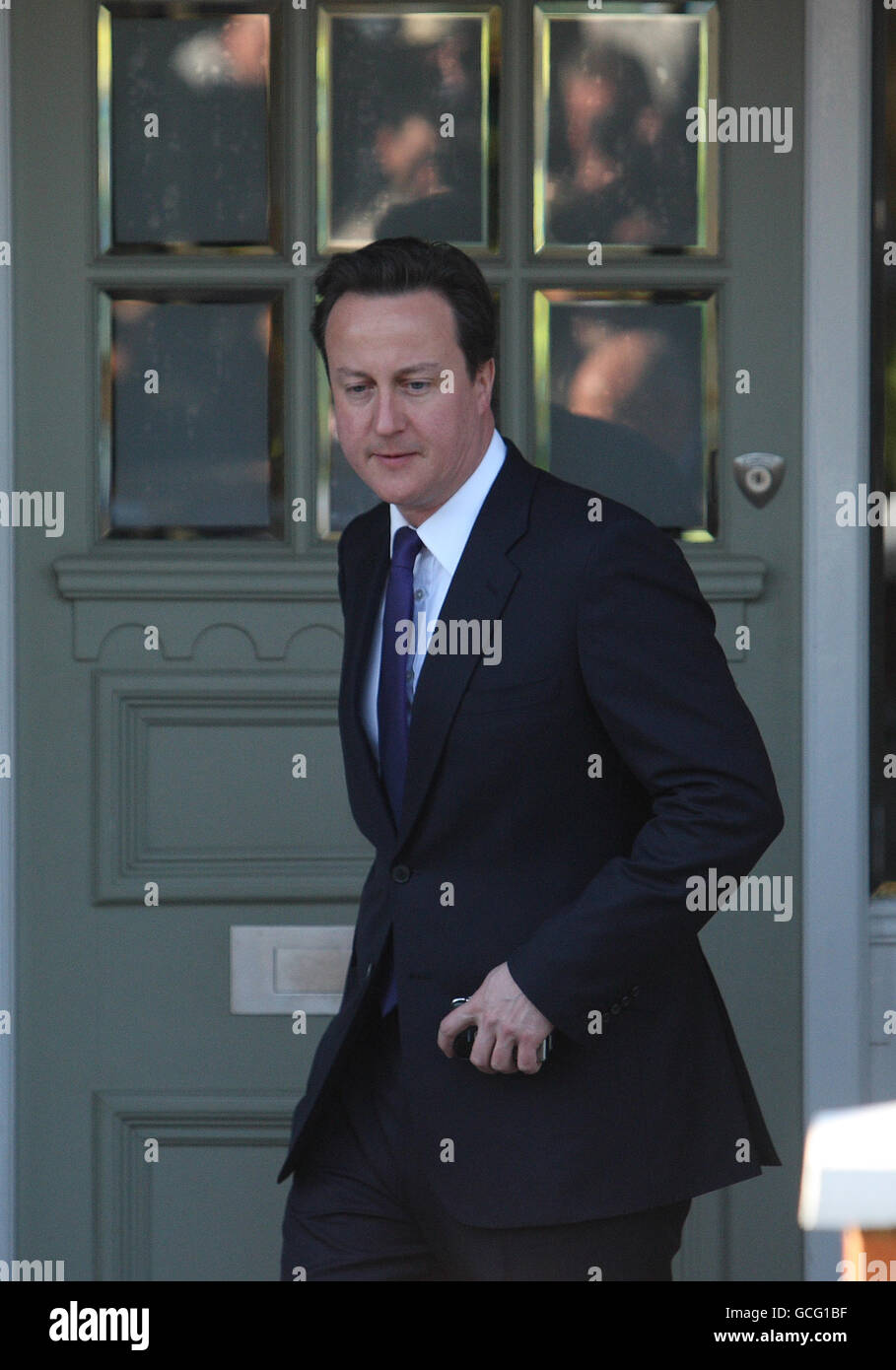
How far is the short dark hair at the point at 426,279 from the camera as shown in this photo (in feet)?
7.97

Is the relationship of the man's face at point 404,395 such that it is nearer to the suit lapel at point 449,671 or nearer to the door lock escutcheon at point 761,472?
the suit lapel at point 449,671

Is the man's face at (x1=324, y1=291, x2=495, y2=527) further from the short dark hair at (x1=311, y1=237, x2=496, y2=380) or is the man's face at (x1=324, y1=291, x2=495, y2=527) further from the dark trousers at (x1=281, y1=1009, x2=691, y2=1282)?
the dark trousers at (x1=281, y1=1009, x2=691, y2=1282)

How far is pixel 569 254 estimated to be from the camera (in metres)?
3.43

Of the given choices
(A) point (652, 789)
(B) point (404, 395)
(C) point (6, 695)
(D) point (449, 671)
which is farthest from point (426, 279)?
(C) point (6, 695)

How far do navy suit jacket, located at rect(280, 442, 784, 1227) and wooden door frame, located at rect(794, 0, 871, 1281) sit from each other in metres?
1.03

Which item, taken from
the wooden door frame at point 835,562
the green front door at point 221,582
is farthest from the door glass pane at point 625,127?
the wooden door frame at point 835,562

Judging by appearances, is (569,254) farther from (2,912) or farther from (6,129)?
(2,912)

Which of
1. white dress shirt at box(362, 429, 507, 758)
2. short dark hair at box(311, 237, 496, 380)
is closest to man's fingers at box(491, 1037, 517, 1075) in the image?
white dress shirt at box(362, 429, 507, 758)

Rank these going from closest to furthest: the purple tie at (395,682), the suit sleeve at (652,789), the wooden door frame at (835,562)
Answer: the suit sleeve at (652,789) → the purple tie at (395,682) → the wooden door frame at (835,562)

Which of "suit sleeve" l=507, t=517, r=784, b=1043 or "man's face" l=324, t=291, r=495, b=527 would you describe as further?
"man's face" l=324, t=291, r=495, b=527

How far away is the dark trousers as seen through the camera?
2.35m

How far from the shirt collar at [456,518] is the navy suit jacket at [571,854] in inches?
2.0

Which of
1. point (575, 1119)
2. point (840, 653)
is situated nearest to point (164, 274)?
point (840, 653)

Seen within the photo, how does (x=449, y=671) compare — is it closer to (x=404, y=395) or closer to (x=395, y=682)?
(x=395, y=682)
